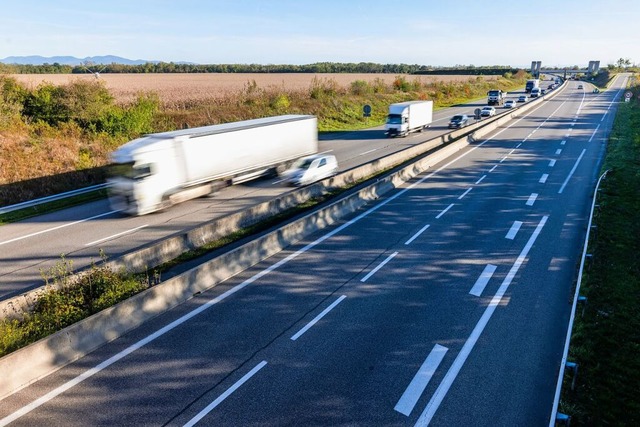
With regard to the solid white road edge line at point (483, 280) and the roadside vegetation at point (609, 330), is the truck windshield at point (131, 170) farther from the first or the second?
the roadside vegetation at point (609, 330)

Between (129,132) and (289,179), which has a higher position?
(129,132)

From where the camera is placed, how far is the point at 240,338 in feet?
32.9

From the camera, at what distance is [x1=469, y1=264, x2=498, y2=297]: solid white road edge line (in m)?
12.3

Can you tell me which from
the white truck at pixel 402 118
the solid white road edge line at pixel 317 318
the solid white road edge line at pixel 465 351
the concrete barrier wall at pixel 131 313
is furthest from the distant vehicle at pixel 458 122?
the solid white road edge line at pixel 317 318

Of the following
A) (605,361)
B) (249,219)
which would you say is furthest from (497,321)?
(249,219)

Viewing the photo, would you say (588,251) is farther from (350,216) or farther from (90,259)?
(90,259)

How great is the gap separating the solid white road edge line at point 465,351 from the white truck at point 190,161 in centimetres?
1561

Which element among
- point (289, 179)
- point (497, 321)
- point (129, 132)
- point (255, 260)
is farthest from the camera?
point (129, 132)

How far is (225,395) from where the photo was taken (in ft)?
26.6

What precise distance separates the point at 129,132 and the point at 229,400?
29.4m

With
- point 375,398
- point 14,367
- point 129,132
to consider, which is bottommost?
point 375,398

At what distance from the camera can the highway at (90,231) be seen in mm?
14553

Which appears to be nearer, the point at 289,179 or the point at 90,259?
the point at 90,259

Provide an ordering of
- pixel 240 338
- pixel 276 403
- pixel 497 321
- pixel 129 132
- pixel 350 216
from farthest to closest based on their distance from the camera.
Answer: pixel 129 132, pixel 350 216, pixel 497 321, pixel 240 338, pixel 276 403
